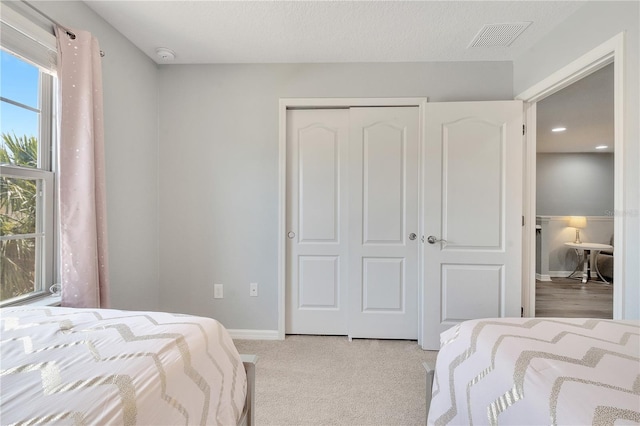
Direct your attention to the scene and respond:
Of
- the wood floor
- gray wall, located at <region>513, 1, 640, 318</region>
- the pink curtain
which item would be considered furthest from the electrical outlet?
the wood floor

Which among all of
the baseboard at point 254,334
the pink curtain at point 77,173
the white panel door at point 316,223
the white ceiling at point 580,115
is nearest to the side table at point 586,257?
the white ceiling at point 580,115

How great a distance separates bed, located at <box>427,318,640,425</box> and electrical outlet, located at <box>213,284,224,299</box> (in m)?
1.91

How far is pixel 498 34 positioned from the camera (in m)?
1.96

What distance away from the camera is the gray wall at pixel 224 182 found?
243cm

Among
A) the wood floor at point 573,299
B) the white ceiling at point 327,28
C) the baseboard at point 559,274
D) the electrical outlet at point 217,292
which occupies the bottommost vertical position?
the wood floor at point 573,299

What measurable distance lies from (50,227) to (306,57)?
2.11 meters

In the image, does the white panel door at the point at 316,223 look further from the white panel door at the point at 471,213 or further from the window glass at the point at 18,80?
the window glass at the point at 18,80

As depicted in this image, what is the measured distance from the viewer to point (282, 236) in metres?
2.44

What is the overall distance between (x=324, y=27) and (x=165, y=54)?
1.32 m

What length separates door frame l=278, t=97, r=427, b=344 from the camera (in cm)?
236

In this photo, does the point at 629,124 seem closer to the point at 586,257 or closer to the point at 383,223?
the point at 383,223

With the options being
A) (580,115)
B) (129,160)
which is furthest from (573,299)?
(129,160)

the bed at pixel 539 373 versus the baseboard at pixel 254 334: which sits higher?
the bed at pixel 539 373

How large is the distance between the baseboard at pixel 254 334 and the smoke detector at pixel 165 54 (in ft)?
7.80
